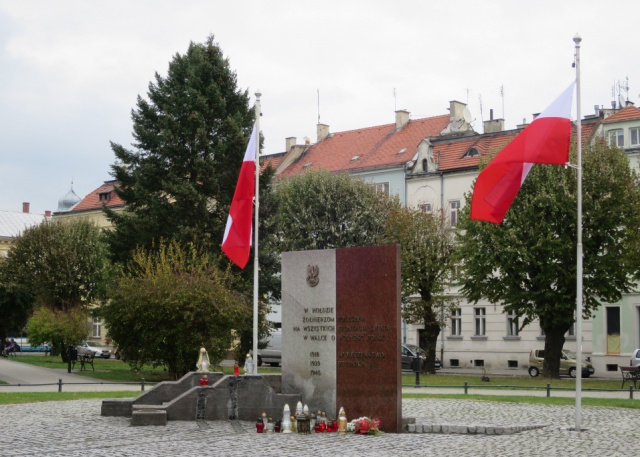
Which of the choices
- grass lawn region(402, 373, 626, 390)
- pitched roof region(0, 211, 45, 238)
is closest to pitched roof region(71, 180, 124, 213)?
pitched roof region(0, 211, 45, 238)

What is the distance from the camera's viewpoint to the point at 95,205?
86.4m

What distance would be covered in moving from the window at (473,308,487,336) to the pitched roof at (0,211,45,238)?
6599 cm

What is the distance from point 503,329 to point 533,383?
18.1 m

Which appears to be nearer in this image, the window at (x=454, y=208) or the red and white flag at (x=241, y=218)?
the red and white flag at (x=241, y=218)

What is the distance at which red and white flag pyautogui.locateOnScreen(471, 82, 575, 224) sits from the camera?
17.9 meters

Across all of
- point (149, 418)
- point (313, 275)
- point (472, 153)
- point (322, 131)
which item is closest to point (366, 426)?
point (313, 275)

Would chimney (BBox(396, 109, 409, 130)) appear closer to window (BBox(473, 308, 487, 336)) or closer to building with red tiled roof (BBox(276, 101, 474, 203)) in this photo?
building with red tiled roof (BBox(276, 101, 474, 203))

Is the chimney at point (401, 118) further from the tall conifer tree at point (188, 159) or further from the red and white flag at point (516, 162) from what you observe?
the red and white flag at point (516, 162)

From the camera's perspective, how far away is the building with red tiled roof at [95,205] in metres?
84.8

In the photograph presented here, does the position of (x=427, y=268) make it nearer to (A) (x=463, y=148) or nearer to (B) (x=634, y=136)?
(B) (x=634, y=136)

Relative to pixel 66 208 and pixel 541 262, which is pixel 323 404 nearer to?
pixel 541 262

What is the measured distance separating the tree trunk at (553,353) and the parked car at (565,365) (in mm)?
5708

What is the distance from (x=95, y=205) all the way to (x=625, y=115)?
5225 cm

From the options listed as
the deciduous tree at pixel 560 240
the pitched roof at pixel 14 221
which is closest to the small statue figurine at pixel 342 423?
the deciduous tree at pixel 560 240
